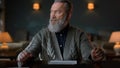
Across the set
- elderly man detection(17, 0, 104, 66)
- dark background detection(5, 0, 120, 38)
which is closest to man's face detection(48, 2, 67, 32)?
elderly man detection(17, 0, 104, 66)

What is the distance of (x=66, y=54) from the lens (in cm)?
212

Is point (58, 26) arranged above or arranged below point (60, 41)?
above

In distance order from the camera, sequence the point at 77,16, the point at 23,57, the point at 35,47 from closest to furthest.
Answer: the point at 23,57 → the point at 35,47 → the point at 77,16

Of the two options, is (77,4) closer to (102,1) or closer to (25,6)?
(102,1)

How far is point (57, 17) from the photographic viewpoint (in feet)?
7.14

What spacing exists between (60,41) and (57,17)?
0.60 feet

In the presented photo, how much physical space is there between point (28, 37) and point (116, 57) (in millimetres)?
4540

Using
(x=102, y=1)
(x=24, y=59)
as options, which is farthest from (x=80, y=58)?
(x=102, y=1)

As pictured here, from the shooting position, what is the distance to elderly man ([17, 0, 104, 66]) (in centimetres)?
212

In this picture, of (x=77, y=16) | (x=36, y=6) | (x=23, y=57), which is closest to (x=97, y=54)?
(x=23, y=57)

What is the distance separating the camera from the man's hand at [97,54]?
190 cm

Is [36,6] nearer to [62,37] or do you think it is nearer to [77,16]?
[77,16]

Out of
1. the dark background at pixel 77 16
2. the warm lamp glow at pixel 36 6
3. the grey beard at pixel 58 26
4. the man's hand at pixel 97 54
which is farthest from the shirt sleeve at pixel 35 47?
the warm lamp glow at pixel 36 6

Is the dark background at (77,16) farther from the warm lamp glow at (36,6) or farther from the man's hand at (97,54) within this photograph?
the man's hand at (97,54)
